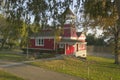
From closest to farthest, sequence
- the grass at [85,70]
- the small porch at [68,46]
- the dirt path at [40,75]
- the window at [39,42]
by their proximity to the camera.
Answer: the dirt path at [40,75]
the grass at [85,70]
the small porch at [68,46]
the window at [39,42]

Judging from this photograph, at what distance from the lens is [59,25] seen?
824 centimetres

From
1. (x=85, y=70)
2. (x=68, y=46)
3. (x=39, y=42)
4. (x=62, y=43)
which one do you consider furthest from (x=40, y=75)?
(x=39, y=42)

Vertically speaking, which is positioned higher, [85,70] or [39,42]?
[39,42]

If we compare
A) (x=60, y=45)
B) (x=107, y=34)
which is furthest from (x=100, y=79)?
(x=60, y=45)

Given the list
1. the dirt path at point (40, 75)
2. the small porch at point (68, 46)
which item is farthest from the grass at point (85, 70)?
the small porch at point (68, 46)

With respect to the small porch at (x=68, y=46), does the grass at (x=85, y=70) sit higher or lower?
lower

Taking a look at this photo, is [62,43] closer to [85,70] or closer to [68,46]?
[68,46]

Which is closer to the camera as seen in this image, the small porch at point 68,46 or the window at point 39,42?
the small porch at point 68,46

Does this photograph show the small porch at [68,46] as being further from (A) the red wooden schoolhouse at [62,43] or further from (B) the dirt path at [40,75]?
(B) the dirt path at [40,75]

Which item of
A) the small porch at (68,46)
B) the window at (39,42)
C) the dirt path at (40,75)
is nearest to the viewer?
the dirt path at (40,75)

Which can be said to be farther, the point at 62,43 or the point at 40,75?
the point at 62,43

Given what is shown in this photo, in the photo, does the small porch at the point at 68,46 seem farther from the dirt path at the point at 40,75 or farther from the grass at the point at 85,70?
the dirt path at the point at 40,75

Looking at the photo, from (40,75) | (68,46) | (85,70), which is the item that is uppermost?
(68,46)

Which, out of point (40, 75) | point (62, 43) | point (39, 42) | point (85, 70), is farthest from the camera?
point (39, 42)
